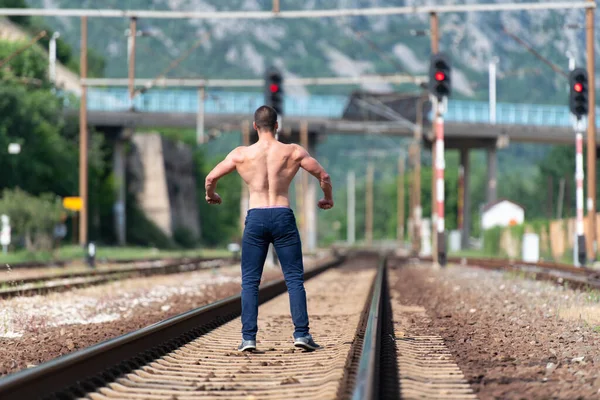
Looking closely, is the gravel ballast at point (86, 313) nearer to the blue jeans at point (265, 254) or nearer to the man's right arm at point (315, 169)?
the blue jeans at point (265, 254)

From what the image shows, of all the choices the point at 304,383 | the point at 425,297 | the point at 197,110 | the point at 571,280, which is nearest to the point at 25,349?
the point at 304,383

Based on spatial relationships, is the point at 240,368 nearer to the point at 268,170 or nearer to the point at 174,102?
the point at 268,170

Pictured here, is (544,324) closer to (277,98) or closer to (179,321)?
(179,321)

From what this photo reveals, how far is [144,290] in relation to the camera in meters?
20.2

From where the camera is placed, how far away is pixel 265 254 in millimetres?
8953

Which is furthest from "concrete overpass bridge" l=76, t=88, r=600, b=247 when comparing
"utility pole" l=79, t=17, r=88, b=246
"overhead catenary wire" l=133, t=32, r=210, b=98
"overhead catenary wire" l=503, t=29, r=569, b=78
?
"overhead catenary wire" l=503, t=29, r=569, b=78

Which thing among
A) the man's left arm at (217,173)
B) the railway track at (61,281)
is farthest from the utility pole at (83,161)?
the man's left arm at (217,173)

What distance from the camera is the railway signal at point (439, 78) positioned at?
28234 mm

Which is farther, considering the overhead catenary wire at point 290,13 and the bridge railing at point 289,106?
the bridge railing at point 289,106

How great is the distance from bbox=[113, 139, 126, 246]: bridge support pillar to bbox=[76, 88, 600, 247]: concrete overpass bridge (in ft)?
0.50

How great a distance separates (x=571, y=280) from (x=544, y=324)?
8953mm

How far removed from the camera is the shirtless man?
8.89 meters

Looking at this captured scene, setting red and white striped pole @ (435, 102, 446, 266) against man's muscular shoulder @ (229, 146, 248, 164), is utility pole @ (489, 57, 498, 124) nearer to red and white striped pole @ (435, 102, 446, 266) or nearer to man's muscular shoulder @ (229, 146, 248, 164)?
red and white striped pole @ (435, 102, 446, 266)

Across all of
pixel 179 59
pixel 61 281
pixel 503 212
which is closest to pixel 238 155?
pixel 61 281
